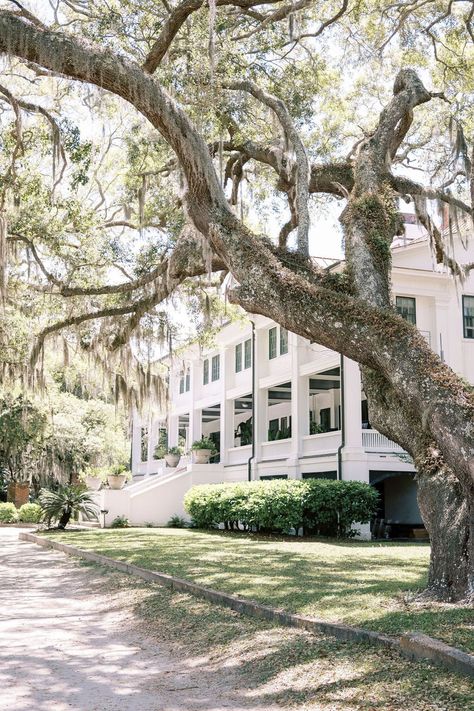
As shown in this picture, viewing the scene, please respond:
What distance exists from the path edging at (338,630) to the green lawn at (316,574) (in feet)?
0.61

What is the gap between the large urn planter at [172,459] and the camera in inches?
1240

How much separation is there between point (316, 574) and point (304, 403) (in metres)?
14.0

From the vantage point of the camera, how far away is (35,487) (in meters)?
37.0

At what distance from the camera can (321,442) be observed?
2262 cm

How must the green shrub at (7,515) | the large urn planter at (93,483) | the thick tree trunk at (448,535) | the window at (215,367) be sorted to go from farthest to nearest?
the large urn planter at (93,483), the window at (215,367), the green shrub at (7,515), the thick tree trunk at (448,535)

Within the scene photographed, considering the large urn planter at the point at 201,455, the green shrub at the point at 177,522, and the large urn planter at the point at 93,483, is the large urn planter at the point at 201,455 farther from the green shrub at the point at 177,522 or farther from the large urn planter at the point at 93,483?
the large urn planter at the point at 93,483

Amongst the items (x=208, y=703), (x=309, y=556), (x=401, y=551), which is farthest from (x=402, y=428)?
(x=401, y=551)

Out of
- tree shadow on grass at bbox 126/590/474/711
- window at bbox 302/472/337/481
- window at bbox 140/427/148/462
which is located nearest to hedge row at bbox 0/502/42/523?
window at bbox 302/472/337/481

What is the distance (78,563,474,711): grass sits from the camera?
4.57 meters

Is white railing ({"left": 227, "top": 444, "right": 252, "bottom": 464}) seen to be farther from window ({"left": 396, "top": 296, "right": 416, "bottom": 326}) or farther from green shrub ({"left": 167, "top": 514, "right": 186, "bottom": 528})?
window ({"left": 396, "top": 296, "right": 416, "bottom": 326})

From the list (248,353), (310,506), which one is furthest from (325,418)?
(310,506)

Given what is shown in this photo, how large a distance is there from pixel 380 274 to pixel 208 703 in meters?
5.10

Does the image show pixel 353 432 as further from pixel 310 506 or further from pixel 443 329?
pixel 443 329

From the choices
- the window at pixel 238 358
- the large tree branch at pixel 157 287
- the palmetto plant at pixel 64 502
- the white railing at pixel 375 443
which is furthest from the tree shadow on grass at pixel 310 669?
the window at pixel 238 358
